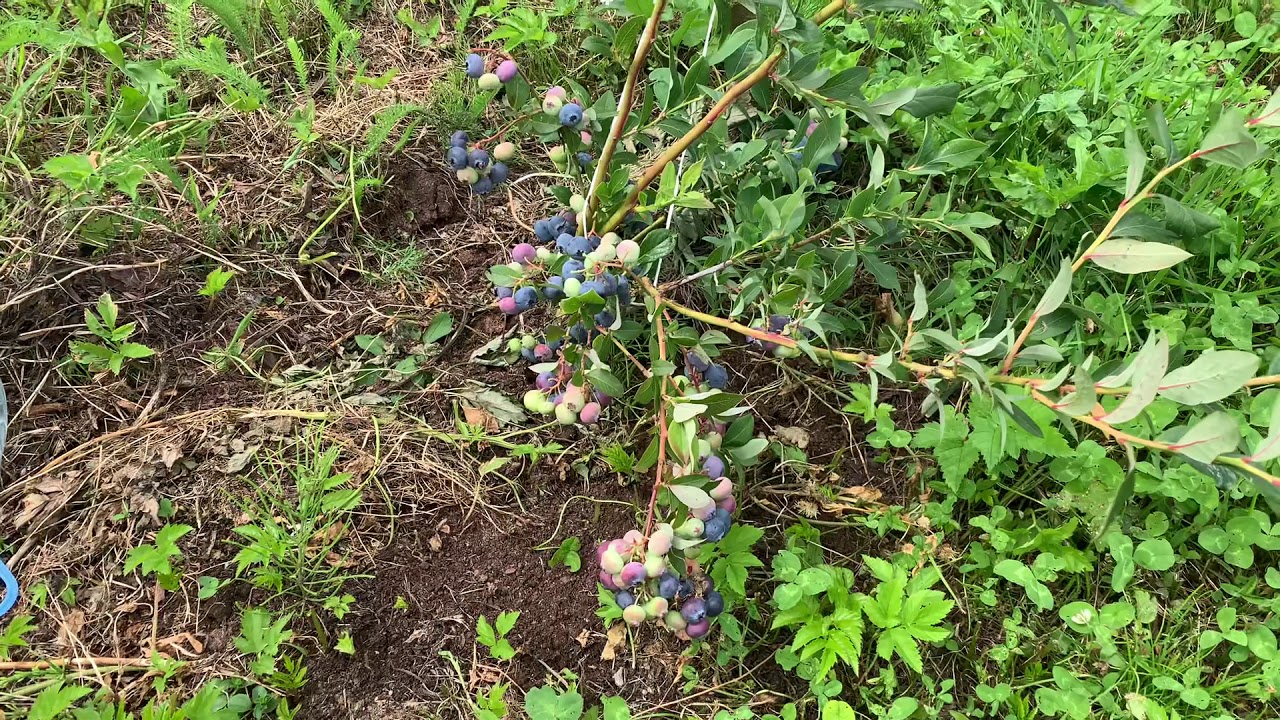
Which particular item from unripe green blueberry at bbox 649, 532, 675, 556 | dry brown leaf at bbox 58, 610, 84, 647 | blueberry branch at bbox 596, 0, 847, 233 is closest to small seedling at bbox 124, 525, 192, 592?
dry brown leaf at bbox 58, 610, 84, 647

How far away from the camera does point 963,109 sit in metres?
2.01

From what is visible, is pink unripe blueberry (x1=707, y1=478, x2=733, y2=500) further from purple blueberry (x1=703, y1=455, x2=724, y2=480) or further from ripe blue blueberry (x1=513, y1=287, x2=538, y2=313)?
ripe blue blueberry (x1=513, y1=287, x2=538, y2=313)

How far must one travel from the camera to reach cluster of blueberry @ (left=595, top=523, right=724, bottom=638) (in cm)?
129

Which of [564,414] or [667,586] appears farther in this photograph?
[564,414]

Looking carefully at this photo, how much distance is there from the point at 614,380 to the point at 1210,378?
93 centimetres

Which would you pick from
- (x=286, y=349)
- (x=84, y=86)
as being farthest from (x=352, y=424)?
(x=84, y=86)

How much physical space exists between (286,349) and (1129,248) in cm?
175

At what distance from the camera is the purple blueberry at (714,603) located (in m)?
1.47

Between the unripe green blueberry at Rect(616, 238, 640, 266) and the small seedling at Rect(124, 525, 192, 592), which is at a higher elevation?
the unripe green blueberry at Rect(616, 238, 640, 266)

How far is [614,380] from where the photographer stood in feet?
4.92

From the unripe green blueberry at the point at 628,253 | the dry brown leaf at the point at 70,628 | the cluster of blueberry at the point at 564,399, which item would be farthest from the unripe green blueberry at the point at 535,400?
the dry brown leaf at the point at 70,628

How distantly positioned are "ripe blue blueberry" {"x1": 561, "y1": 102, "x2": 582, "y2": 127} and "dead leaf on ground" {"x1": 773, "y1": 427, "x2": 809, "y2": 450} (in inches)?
33.4

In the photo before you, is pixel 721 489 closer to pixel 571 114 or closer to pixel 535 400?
pixel 535 400

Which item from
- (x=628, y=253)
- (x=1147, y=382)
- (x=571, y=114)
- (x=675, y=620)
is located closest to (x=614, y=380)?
(x=628, y=253)
